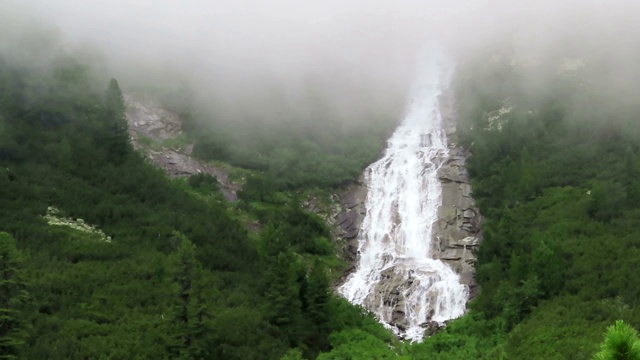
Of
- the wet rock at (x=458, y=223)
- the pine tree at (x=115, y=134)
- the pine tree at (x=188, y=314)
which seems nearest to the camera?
the pine tree at (x=188, y=314)

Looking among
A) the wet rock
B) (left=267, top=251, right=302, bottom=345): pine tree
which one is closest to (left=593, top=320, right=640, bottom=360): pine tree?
(left=267, top=251, right=302, bottom=345): pine tree

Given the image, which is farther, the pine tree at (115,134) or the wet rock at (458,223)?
the pine tree at (115,134)

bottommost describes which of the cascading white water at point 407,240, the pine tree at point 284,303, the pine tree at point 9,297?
the pine tree at point 9,297

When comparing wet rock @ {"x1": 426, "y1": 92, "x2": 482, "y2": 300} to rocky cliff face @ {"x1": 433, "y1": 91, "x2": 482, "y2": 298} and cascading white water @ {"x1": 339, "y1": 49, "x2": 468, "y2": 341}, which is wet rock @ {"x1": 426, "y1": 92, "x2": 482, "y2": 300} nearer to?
rocky cliff face @ {"x1": 433, "y1": 91, "x2": 482, "y2": 298}

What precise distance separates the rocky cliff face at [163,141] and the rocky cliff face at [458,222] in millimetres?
18234

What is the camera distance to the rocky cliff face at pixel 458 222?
48.4 meters

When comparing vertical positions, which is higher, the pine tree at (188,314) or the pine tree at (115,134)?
the pine tree at (115,134)

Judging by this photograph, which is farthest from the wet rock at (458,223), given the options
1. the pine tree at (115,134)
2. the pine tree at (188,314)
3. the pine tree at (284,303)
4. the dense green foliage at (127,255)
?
the pine tree at (115,134)

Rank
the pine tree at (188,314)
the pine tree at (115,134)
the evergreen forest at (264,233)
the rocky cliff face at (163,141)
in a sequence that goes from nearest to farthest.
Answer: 1. the pine tree at (188,314)
2. the evergreen forest at (264,233)
3. the pine tree at (115,134)
4. the rocky cliff face at (163,141)

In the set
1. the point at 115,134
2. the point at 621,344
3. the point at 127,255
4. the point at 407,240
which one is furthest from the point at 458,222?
the point at 621,344

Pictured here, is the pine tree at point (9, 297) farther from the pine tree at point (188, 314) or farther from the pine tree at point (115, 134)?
the pine tree at point (115, 134)

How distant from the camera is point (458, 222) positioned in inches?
2083

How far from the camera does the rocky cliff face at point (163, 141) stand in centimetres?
5672

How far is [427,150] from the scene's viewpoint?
214 feet
